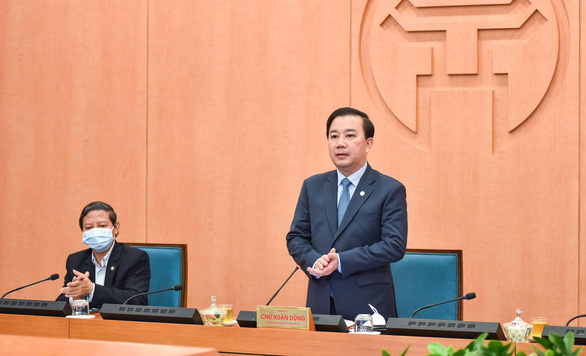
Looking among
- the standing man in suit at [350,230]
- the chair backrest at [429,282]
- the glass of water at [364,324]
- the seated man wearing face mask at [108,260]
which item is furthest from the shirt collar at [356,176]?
the seated man wearing face mask at [108,260]

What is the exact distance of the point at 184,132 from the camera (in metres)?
4.18

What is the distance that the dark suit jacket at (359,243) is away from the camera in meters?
2.57

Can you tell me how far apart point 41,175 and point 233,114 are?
126 cm

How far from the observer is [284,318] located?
2133 mm

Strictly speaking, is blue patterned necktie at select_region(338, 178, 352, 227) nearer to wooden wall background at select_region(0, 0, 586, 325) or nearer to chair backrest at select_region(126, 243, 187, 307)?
chair backrest at select_region(126, 243, 187, 307)

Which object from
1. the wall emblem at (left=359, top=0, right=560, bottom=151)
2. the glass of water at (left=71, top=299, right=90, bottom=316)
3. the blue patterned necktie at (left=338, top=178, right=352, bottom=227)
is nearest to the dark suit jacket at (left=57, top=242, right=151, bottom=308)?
the glass of water at (left=71, top=299, right=90, bottom=316)

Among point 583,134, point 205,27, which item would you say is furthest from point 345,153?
point 205,27

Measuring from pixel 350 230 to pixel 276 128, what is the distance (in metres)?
1.48

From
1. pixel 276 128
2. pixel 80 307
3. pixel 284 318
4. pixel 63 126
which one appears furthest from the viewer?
pixel 63 126

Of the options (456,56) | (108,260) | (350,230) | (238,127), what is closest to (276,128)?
(238,127)

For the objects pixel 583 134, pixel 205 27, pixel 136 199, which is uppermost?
pixel 205 27

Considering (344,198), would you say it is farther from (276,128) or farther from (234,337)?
(276,128)

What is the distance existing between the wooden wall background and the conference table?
5.66 ft

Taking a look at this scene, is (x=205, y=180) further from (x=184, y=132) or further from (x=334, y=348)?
(x=334, y=348)
